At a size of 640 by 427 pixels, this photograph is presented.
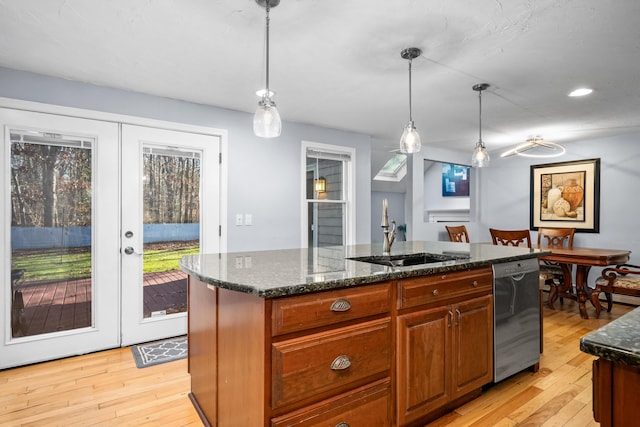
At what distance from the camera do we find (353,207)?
14.8ft

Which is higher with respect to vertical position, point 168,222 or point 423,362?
point 168,222

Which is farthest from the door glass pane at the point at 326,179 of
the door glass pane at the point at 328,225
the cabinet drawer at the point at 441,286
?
the cabinet drawer at the point at 441,286

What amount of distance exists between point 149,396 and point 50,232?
1575mm

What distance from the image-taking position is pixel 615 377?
749 mm

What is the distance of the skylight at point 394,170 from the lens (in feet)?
24.0

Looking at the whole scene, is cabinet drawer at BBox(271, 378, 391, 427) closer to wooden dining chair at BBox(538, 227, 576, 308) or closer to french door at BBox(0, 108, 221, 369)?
french door at BBox(0, 108, 221, 369)

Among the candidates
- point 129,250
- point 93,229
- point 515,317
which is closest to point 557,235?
point 515,317

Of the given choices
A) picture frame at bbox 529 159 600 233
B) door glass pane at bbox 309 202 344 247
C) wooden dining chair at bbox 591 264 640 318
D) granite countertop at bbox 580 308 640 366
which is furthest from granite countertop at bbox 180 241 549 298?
picture frame at bbox 529 159 600 233

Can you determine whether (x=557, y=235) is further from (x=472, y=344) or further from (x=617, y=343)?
(x=617, y=343)

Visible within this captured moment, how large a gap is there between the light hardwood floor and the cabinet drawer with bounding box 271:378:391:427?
1.73 feet

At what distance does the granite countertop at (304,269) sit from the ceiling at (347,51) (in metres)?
1.35

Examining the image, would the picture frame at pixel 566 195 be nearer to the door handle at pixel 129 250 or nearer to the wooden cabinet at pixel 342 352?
the wooden cabinet at pixel 342 352

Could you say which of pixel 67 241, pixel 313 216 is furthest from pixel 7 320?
pixel 313 216

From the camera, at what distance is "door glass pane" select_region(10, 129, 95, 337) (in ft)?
8.63
